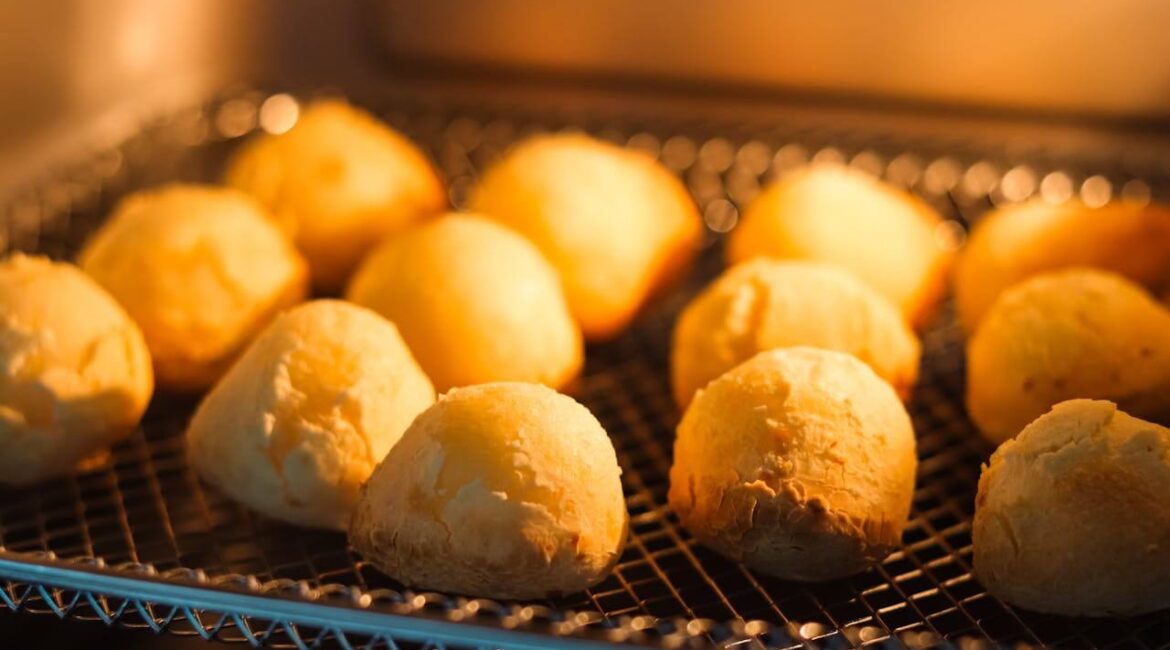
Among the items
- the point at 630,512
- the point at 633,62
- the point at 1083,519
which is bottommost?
the point at 630,512

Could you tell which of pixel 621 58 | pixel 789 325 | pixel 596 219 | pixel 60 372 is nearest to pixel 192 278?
pixel 60 372

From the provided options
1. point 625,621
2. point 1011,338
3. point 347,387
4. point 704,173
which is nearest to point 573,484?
point 625,621

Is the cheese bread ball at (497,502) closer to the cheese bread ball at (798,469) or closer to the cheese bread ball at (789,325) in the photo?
the cheese bread ball at (798,469)

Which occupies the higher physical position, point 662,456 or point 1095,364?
point 1095,364

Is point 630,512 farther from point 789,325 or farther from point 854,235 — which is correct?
point 854,235

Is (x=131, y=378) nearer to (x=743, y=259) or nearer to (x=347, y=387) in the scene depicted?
(x=347, y=387)
